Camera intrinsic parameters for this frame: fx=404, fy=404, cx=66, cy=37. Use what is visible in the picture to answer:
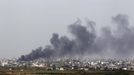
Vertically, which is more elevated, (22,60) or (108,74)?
(22,60)

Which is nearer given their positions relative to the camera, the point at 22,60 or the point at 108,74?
the point at 108,74

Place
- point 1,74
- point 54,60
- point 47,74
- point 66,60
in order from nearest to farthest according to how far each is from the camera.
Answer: point 1,74, point 47,74, point 54,60, point 66,60

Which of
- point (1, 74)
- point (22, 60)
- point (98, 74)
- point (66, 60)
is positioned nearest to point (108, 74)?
point (98, 74)

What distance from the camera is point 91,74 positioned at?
94125mm

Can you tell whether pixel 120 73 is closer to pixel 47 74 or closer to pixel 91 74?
pixel 91 74

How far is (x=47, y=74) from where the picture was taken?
9662 centimetres

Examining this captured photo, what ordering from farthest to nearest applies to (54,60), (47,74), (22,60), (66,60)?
(66,60) → (54,60) → (22,60) → (47,74)

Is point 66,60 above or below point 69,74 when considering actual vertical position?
above

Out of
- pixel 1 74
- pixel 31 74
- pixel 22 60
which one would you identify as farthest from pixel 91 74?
pixel 22 60

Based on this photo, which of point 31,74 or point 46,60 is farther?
point 46,60

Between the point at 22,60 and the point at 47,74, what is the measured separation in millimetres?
64814

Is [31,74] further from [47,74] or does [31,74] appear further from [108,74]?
[108,74]

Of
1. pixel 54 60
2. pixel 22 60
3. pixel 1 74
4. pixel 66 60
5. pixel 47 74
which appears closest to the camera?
pixel 1 74

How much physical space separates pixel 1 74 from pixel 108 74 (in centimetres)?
2490
